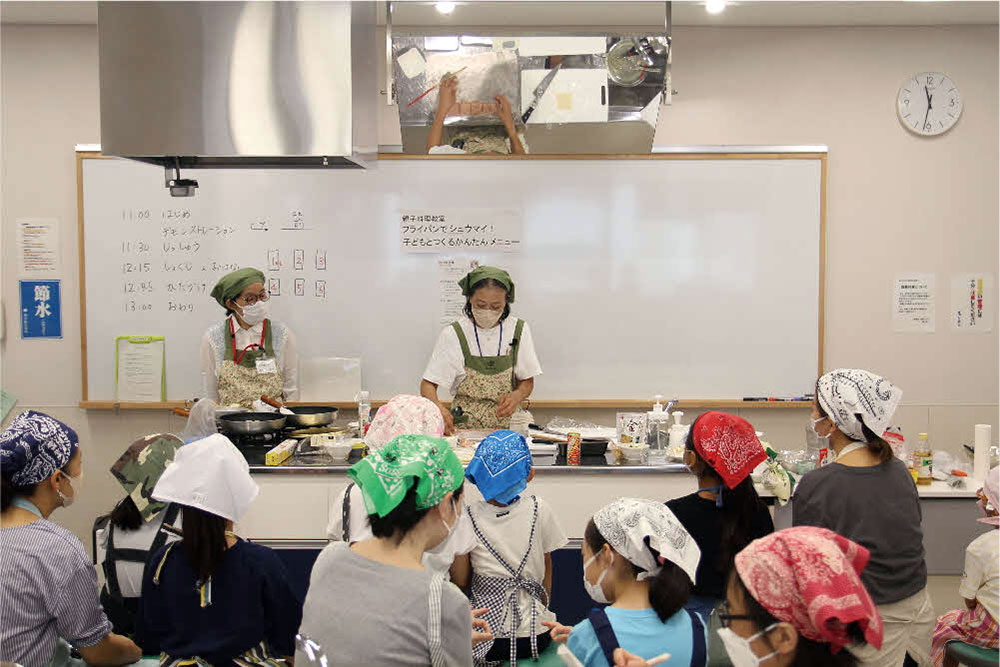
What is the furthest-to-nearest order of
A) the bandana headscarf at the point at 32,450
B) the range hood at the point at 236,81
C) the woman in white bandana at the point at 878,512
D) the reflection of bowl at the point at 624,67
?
the reflection of bowl at the point at 624,67 → the range hood at the point at 236,81 → the woman in white bandana at the point at 878,512 → the bandana headscarf at the point at 32,450

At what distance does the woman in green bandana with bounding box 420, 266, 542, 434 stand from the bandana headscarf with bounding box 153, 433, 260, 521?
2.05 m

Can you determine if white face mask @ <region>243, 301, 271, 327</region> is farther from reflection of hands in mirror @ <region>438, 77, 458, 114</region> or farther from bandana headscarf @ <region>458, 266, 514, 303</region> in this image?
reflection of hands in mirror @ <region>438, 77, 458, 114</region>

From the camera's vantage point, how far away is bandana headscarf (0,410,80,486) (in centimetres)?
195

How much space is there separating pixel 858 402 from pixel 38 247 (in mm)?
4387

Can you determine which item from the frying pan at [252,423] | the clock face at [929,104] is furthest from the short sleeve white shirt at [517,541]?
the clock face at [929,104]

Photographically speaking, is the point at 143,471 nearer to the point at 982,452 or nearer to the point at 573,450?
the point at 573,450

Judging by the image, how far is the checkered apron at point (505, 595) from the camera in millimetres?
2229

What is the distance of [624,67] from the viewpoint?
10.6 ft

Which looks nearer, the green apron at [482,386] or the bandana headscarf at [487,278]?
the bandana headscarf at [487,278]

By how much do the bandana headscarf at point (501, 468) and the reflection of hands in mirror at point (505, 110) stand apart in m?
1.53

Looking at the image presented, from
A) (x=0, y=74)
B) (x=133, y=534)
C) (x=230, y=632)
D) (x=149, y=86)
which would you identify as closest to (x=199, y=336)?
(x=0, y=74)

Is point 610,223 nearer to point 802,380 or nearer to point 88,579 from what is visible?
point 802,380

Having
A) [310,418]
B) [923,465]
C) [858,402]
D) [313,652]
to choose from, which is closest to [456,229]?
[310,418]

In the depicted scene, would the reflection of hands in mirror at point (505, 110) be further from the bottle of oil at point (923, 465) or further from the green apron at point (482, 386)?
the bottle of oil at point (923, 465)
